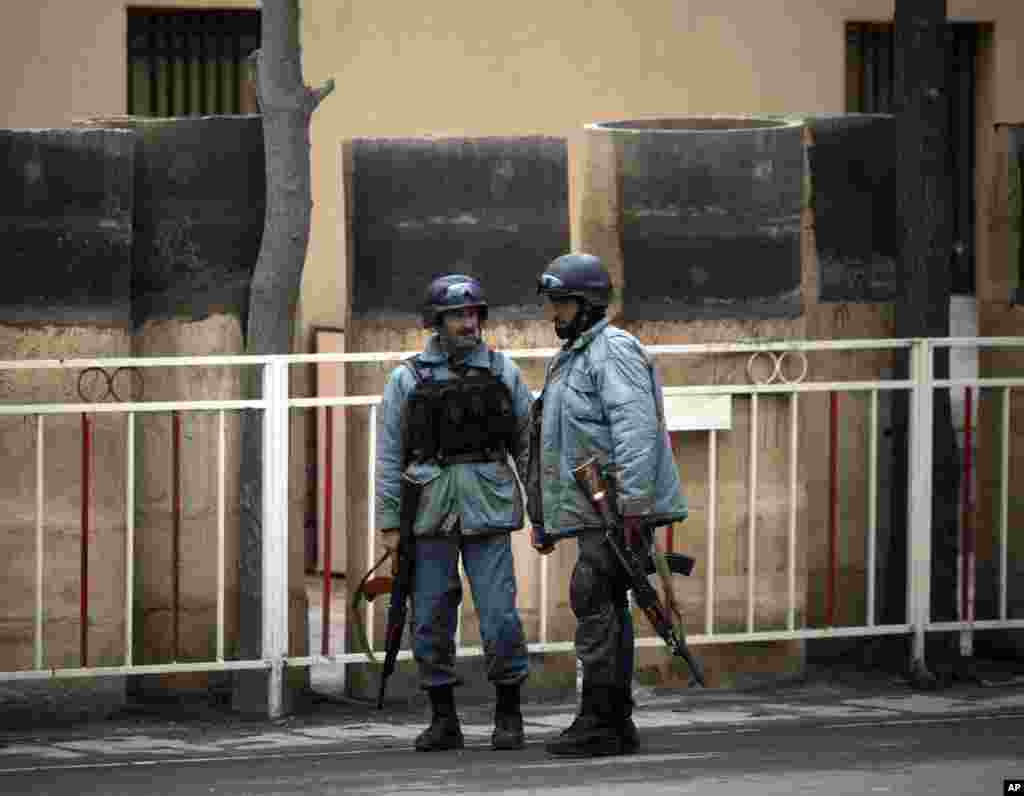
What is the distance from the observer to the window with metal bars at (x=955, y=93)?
1927 centimetres

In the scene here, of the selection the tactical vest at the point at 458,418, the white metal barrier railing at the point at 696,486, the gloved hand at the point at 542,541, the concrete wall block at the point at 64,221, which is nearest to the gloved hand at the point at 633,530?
the gloved hand at the point at 542,541

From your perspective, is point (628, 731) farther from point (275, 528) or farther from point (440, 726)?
point (275, 528)

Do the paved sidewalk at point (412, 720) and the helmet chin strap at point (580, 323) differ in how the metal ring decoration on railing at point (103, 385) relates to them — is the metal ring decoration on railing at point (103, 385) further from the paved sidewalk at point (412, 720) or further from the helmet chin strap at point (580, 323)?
the helmet chin strap at point (580, 323)

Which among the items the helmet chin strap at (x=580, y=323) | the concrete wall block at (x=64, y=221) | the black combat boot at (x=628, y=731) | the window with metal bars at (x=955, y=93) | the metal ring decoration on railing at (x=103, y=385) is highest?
the window with metal bars at (x=955, y=93)

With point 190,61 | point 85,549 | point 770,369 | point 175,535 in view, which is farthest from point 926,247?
point 190,61

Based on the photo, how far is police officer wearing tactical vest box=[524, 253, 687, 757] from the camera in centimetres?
1049

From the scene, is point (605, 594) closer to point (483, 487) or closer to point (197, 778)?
point (483, 487)

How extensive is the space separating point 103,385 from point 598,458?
2.36m

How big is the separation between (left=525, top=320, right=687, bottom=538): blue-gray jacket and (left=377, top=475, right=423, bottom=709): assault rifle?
1.63ft

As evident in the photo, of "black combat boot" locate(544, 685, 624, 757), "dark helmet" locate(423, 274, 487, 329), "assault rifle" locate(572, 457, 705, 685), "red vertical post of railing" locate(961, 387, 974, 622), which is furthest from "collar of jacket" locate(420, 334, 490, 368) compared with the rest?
"red vertical post of railing" locate(961, 387, 974, 622)

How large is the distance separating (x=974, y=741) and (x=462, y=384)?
2388 millimetres

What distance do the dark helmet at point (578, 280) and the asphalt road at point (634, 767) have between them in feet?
5.61

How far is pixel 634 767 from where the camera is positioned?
10.5 metres

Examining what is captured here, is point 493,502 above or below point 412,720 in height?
above
